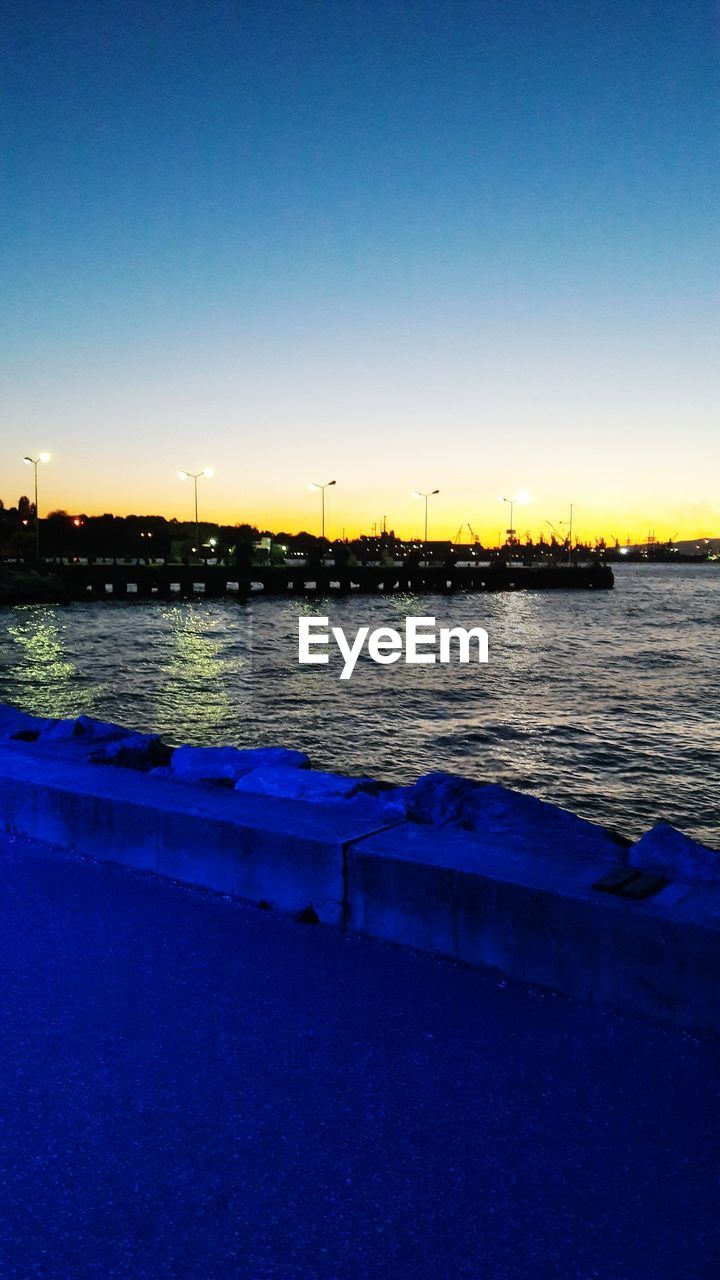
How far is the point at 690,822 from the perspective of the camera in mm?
13047

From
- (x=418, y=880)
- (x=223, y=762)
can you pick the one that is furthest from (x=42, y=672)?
(x=418, y=880)

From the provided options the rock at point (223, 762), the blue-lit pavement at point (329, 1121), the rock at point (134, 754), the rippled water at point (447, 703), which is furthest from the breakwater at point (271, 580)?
the blue-lit pavement at point (329, 1121)

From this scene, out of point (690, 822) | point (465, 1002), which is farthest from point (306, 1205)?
point (690, 822)

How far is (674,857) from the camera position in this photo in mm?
4500

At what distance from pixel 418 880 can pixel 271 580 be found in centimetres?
8614

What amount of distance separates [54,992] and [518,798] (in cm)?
350

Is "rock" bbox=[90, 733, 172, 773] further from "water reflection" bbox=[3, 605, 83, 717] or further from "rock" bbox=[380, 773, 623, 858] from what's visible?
"water reflection" bbox=[3, 605, 83, 717]

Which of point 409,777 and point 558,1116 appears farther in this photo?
point 409,777

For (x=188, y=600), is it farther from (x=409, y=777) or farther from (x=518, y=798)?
(x=518, y=798)

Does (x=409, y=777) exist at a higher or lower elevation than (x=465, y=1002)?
lower

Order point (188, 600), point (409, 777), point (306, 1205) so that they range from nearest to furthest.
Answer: point (306, 1205) → point (409, 777) → point (188, 600)

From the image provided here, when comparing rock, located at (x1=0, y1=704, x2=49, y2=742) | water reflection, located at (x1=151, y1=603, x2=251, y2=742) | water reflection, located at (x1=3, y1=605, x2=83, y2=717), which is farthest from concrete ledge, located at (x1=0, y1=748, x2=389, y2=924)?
water reflection, located at (x1=3, y1=605, x2=83, y2=717)

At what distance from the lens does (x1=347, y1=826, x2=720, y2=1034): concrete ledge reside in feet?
9.87

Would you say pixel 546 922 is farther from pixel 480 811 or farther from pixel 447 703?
pixel 447 703
